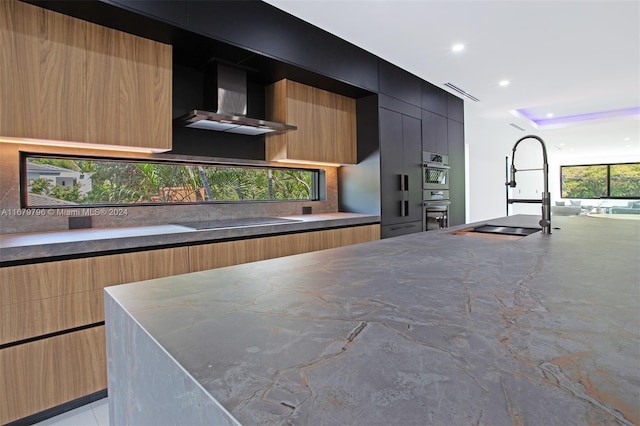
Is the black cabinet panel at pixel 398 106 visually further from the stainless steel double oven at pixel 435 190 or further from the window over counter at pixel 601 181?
the window over counter at pixel 601 181

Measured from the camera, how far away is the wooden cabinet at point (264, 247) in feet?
7.23

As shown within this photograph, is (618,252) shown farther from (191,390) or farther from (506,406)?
(191,390)

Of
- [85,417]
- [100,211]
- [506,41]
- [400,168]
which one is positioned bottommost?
[85,417]

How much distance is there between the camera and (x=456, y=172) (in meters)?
5.05

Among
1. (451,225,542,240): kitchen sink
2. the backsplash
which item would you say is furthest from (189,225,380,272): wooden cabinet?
(451,225,542,240): kitchen sink

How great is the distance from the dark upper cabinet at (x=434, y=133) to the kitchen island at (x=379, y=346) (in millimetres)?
3559

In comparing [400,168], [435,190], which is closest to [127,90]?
[400,168]

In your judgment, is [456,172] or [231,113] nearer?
[231,113]

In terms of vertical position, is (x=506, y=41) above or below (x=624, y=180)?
above

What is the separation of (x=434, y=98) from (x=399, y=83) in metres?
0.88

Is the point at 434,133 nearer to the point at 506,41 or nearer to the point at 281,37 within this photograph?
the point at 506,41

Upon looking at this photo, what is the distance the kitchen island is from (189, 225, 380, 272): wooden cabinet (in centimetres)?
124

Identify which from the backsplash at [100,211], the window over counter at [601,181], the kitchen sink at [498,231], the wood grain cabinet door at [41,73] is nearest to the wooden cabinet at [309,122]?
the backsplash at [100,211]

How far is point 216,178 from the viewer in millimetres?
3053
